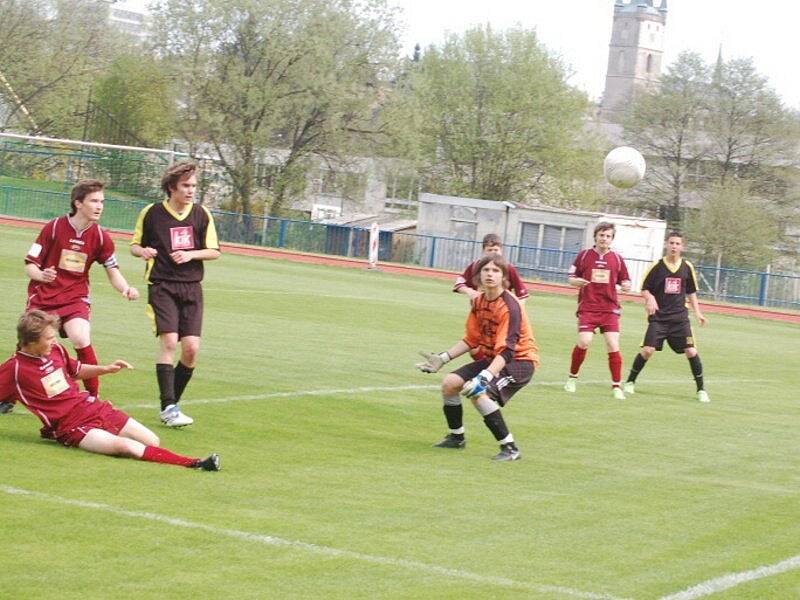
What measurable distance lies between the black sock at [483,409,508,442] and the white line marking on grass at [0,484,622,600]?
3.41 metres

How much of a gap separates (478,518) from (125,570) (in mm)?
2478

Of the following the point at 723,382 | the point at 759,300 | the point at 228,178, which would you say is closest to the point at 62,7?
the point at 228,178

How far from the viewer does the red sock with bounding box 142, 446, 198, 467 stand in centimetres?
874

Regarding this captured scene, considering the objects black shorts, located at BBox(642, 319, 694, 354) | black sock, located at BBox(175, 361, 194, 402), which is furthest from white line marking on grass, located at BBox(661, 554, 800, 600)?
black shorts, located at BBox(642, 319, 694, 354)

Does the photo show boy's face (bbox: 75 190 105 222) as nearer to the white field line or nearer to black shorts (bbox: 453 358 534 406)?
the white field line

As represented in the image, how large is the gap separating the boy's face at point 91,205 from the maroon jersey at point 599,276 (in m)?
6.80

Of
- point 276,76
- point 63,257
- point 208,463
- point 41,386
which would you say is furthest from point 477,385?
point 276,76

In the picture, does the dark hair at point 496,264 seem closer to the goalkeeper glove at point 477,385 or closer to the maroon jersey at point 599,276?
the goalkeeper glove at point 477,385

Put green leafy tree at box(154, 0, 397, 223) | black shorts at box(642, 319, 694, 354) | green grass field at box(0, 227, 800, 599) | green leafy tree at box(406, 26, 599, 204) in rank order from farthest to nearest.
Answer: green leafy tree at box(406, 26, 599, 204) → green leafy tree at box(154, 0, 397, 223) → black shorts at box(642, 319, 694, 354) → green grass field at box(0, 227, 800, 599)

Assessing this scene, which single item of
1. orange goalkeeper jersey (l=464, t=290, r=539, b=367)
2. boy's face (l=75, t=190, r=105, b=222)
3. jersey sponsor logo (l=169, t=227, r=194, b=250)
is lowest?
orange goalkeeper jersey (l=464, t=290, r=539, b=367)

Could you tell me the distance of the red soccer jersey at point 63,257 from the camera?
10695 millimetres

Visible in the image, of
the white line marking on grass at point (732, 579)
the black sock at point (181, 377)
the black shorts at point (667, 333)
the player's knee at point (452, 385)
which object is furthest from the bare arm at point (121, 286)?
the black shorts at point (667, 333)

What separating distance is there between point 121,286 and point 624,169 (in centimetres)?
1686

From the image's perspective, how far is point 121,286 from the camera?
1062cm
